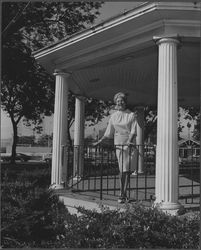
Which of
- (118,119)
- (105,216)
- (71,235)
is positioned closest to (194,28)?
(118,119)

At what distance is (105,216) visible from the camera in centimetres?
561

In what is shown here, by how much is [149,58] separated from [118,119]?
2828 millimetres

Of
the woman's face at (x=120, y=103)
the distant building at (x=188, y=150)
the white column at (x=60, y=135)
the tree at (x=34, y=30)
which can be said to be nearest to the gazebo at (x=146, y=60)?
the white column at (x=60, y=135)

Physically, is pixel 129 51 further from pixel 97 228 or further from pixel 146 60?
pixel 97 228

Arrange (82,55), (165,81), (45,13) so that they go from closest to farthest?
1. (165,81)
2. (82,55)
3. (45,13)

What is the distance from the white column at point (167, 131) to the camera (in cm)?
677

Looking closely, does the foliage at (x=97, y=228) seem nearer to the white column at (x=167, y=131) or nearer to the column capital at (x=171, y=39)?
the white column at (x=167, y=131)

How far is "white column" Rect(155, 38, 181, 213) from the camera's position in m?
6.77

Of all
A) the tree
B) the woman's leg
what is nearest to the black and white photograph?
the woman's leg

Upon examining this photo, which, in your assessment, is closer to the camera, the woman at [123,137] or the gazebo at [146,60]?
the gazebo at [146,60]

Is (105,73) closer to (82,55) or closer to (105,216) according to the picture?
(82,55)

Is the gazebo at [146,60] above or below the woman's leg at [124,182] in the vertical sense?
above

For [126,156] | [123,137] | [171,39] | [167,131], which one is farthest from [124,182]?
[171,39]

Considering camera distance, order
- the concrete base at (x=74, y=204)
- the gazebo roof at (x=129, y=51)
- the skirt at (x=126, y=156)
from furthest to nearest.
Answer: the concrete base at (x=74, y=204), the skirt at (x=126, y=156), the gazebo roof at (x=129, y=51)
